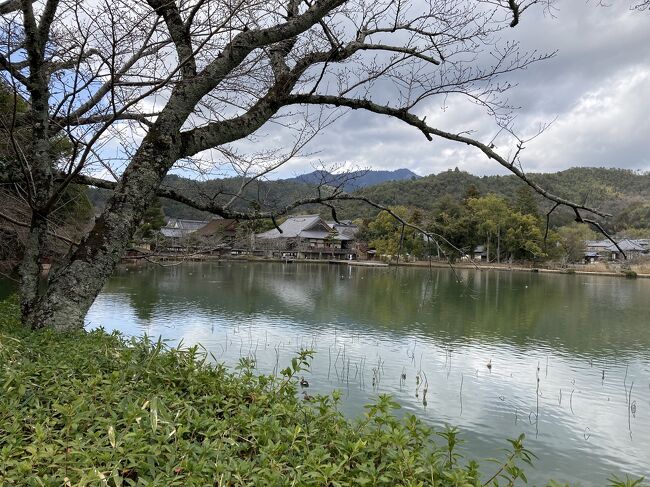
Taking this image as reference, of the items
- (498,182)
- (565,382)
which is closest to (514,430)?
(565,382)

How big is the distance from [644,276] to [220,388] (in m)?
38.5

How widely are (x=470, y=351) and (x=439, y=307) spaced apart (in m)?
5.88

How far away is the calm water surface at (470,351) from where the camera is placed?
516 centimetres

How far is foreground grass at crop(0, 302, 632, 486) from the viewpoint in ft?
4.30

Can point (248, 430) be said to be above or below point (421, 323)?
above

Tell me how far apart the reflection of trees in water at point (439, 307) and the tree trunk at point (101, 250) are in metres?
6.14

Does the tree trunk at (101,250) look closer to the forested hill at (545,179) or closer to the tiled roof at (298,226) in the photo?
the tiled roof at (298,226)

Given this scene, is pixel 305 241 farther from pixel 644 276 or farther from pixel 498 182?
pixel 498 182

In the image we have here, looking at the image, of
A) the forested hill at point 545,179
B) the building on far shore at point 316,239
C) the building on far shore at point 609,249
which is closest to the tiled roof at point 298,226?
the building on far shore at point 316,239

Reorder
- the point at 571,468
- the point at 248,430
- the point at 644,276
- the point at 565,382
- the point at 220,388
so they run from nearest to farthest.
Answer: the point at 248,430
the point at 220,388
the point at 571,468
the point at 565,382
the point at 644,276

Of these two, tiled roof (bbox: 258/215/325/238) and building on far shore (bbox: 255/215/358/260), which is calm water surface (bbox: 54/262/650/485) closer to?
building on far shore (bbox: 255/215/358/260)

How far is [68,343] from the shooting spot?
2.43 meters

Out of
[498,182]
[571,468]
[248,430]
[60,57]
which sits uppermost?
[498,182]

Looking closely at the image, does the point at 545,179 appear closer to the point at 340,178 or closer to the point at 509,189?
the point at 509,189
